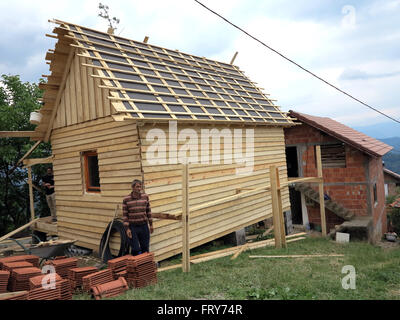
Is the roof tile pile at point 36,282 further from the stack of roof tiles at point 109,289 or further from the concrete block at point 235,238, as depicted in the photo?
the concrete block at point 235,238

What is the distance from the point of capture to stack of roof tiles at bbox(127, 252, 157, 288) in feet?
19.9

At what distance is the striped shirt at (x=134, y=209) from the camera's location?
7.00 metres

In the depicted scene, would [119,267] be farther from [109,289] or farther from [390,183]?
[390,183]

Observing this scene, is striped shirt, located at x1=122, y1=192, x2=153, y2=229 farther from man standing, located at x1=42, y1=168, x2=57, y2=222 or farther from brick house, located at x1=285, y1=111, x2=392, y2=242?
brick house, located at x1=285, y1=111, x2=392, y2=242

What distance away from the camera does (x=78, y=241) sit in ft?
32.1

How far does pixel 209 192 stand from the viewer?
9.62m

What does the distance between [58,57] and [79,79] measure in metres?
1.03

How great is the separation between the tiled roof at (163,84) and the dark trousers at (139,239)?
2.64 metres

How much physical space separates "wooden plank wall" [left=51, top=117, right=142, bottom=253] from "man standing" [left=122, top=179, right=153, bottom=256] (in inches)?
27.8

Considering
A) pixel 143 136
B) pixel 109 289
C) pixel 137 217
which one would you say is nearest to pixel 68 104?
pixel 143 136

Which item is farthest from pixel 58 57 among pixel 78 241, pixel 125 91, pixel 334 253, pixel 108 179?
pixel 334 253

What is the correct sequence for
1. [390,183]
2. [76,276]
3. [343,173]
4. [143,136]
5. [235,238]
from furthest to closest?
[390,183]
[343,173]
[235,238]
[143,136]
[76,276]

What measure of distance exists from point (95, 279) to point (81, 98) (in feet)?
18.5
